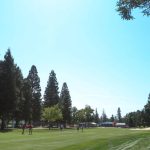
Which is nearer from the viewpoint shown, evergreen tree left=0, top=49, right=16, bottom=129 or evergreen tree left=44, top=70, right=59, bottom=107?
evergreen tree left=0, top=49, right=16, bottom=129

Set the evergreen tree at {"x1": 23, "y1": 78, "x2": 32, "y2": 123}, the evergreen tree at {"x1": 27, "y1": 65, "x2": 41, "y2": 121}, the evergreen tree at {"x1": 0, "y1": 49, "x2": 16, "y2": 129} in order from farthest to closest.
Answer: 1. the evergreen tree at {"x1": 27, "y1": 65, "x2": 41, "y2": 121}
2. the evergreen tree at {"x1": 23, "y1": 78, "x2": 32, "y2": 123}
3. the evergreen tree at {"x1": 0, "y1": 49, "x2": 16, "y2": 129}

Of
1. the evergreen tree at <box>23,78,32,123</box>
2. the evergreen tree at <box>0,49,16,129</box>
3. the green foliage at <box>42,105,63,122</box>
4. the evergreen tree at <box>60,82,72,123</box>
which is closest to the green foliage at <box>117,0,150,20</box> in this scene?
the evergreen tree at <box>0,49,16,129</box>

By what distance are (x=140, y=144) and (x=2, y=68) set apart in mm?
62522

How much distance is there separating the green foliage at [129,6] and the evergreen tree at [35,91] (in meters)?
111

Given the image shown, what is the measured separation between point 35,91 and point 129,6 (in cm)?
11376

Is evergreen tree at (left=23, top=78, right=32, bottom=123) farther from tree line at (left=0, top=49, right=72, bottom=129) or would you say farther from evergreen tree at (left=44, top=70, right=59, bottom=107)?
evergreen tree at (left=44, top=70, right=59, bottom=107)

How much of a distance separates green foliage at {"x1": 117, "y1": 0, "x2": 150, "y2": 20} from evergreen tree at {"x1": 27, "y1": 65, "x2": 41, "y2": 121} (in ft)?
364

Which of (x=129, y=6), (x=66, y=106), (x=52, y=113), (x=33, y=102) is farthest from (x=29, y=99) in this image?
(x=129, y=6)

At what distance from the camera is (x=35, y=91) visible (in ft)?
413

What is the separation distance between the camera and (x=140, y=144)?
2517 cm

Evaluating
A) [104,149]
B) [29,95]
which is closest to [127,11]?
[104,149]

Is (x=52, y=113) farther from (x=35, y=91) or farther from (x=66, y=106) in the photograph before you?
(x=66, y=106)

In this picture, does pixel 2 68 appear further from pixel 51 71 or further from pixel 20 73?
pixel 51 71

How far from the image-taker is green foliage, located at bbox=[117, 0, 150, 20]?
12.9m
